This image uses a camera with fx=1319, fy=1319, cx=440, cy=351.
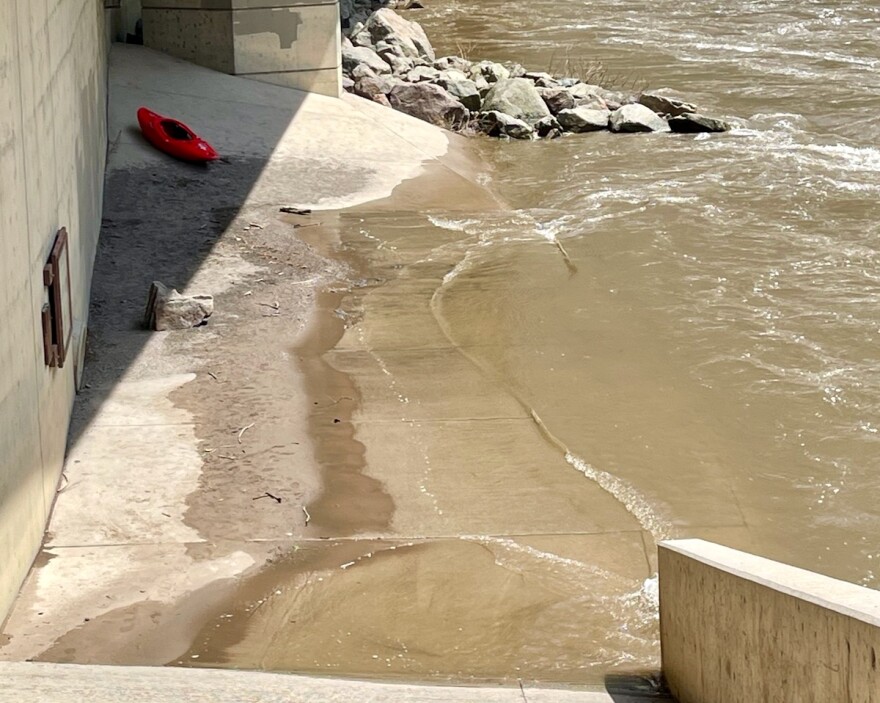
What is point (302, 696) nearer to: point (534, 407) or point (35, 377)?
point (35, 377)

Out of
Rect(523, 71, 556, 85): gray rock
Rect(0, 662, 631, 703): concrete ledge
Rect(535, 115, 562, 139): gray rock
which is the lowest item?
Rect(535, 115, 562, 139): gray rock

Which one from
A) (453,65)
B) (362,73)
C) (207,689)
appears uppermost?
(207,689)

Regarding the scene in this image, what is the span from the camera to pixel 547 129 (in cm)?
2028

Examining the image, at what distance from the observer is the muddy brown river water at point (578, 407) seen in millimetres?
7156

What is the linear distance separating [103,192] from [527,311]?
522cm

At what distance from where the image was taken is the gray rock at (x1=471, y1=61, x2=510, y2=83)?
73.7ft

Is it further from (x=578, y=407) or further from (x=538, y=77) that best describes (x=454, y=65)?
(x=578, y=407)

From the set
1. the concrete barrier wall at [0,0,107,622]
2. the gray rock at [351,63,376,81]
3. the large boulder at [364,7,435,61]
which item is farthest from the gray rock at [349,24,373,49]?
the concrete barrier wall at [0,0,107,622]

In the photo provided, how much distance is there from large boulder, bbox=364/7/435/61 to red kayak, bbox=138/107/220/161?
7843 mm

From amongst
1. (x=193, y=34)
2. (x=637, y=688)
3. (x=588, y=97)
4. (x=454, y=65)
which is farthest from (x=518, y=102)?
(x=637, y=688)

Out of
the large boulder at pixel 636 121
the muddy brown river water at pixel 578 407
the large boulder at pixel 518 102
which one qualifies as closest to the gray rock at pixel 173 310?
the muddy brown river water at pixel 578 407

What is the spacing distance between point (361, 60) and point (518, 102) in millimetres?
2854

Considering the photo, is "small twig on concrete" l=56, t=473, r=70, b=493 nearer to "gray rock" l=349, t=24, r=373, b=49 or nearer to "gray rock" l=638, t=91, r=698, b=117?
"gray rock" l=638, t=91, r=698, b=117

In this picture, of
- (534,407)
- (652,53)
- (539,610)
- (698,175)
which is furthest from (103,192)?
(652,53)
